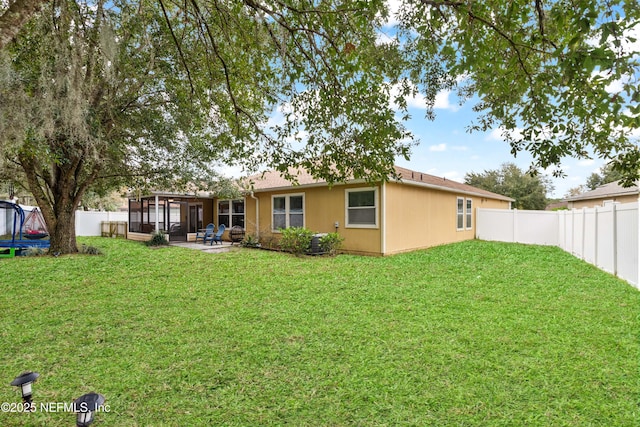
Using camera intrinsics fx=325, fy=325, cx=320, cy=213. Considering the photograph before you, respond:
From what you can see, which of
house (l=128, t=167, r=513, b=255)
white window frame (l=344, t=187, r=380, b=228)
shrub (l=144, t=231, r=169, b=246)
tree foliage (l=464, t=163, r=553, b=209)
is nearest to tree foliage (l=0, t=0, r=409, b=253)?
house (l=128, t=167, r=513, b=255)

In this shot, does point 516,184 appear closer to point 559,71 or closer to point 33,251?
point 559,71

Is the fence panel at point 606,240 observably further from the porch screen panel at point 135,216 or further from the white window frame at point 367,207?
the porch screen panel at point 135,216

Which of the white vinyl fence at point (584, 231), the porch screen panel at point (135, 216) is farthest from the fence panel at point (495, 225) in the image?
the porch screen panel at point (135, 216)

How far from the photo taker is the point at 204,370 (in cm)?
297

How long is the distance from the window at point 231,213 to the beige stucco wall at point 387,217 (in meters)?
0.74

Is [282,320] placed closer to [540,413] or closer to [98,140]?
[540,413]

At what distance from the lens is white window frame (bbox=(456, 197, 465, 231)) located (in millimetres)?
14148

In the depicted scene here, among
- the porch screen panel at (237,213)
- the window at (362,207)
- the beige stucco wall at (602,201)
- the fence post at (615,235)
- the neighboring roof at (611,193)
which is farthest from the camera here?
the beige stucco wall at (602,201)

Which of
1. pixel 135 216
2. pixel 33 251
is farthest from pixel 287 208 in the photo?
pixel 135 216

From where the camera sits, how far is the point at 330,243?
10.1 meters

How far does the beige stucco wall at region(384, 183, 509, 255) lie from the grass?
354 centimetres

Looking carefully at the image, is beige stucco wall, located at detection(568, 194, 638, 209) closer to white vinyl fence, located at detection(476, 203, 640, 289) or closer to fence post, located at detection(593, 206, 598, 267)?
white vinyl fence, located at detection(476, 203, 640, 289)

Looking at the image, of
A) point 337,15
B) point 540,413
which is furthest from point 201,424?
point 337,15

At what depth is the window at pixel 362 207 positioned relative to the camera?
32.8 ft
